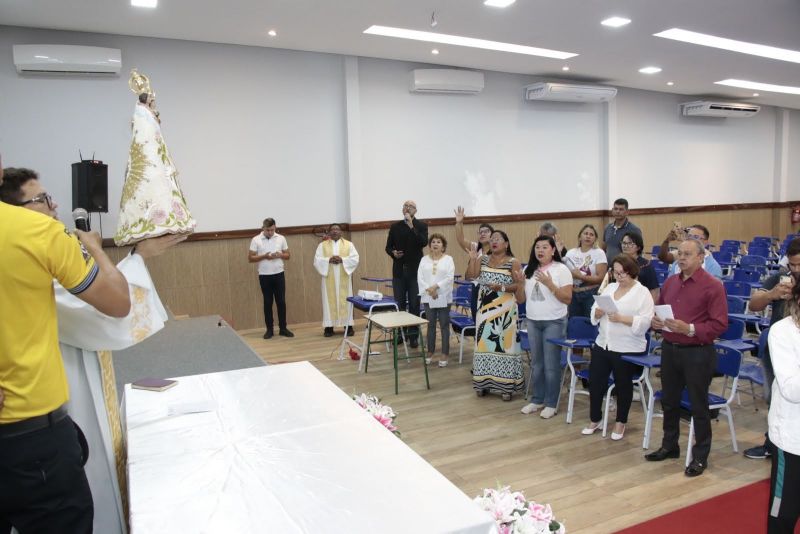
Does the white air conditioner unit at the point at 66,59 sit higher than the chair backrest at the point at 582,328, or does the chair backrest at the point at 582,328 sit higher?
the white air conditioner unit at the point at 66,59

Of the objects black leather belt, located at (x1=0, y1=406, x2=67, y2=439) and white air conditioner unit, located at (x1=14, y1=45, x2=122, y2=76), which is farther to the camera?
white air conditioner unit, located at (x1=14, y1=45, x2=122, y2=76)

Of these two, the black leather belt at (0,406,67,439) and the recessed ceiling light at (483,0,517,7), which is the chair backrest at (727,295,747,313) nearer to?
the recessed ceiling light at (483,0,517,7)

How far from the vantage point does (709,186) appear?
46.4 ft

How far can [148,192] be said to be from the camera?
1.89 meters

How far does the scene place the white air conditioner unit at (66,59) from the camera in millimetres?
6930

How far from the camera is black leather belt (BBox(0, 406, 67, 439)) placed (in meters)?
1.53

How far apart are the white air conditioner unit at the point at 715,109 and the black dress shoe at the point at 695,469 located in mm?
11092

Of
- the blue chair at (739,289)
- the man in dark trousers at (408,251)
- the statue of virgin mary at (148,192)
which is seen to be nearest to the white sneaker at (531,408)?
the man in dark trousers at (408,251)

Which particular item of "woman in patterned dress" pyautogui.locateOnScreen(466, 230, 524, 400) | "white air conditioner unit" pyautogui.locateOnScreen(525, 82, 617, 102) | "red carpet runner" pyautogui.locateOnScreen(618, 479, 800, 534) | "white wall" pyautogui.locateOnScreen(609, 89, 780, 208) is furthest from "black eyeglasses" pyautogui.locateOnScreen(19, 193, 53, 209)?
"white wall" pyautogui.locateOnScreen(609, 89, 780, 208)

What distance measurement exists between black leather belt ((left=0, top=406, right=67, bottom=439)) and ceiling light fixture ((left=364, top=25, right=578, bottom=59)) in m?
6.83

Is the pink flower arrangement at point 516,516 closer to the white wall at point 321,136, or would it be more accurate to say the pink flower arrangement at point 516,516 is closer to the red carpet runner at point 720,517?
the red carpet runner at point 720,517

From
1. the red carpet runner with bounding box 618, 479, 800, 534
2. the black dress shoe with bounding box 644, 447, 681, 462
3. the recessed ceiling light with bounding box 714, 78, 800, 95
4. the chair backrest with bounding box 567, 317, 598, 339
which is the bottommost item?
the red carpet runner with bounding box 618, 479, 800, 534

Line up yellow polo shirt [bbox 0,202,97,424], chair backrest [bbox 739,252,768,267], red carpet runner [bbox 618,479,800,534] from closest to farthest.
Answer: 1. yellow polo shirt [bbox 0,202,97,424]
2. red carpet runner [bbox 618,479,800,534]
3. chair backrest [bbox 739,252,768,267]

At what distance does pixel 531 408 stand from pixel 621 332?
122cm
